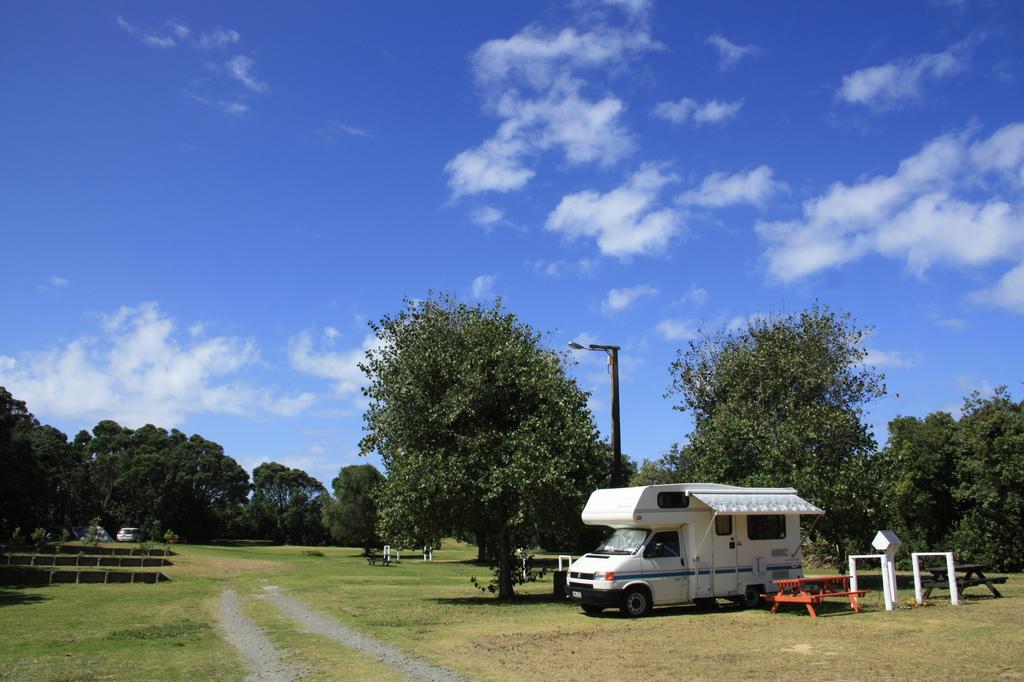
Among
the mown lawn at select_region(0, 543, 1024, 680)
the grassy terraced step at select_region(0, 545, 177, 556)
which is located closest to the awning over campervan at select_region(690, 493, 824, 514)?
the mown lawn at select_region(0, 543, 1024, 680)

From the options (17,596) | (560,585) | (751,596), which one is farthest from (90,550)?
(751,596)

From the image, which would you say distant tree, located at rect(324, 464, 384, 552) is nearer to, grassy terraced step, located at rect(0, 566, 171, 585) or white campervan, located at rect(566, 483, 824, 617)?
grassy terraced step, located at rect(0, 566, 171, 585)

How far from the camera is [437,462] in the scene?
21.8 meters

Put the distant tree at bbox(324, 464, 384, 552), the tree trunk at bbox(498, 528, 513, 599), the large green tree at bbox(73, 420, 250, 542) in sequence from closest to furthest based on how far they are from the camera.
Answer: the tree trunk at bbox(498, 528, 513, 599) < the distant tree at bbox(324, 464, 384, 552) < the large green tree at bbox(73, 420, 250, 542)

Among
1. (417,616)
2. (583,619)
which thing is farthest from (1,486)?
(583,619)

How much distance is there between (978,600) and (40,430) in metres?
80.0

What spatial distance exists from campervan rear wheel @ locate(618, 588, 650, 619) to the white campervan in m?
0.02

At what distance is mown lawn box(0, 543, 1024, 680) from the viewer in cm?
1056

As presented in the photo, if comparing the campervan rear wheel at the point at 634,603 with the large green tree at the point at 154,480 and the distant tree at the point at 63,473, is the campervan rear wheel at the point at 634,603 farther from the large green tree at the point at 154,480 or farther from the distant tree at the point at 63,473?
the large green tree at the point at 154,480

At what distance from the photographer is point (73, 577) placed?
30344mm

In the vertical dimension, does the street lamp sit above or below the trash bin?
above

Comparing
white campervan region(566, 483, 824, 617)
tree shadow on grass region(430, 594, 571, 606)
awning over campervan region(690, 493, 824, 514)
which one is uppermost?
awning over campervan region(690, 493, 824, 514)

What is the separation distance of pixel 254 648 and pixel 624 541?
9024 mm

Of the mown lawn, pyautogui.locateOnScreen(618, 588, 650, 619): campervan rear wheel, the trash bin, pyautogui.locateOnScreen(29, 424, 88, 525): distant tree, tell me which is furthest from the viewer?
pyautogui.locateOnScreen(29, 424, 88, 525): distant tree
